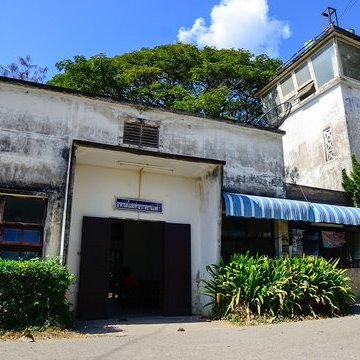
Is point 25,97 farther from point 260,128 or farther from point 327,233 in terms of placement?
point 327,233

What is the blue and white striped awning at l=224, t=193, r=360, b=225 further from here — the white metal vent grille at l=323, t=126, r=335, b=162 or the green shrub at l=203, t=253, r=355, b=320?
the white metal vent grille at l=323, t=126, r=335, b=162

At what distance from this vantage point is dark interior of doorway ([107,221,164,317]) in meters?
13.6

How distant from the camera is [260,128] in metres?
12.7

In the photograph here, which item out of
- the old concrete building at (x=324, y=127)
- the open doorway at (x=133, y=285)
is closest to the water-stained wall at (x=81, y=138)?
the open doorway at (x=133, y=285)

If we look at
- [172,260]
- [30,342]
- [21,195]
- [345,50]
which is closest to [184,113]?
[172,260]

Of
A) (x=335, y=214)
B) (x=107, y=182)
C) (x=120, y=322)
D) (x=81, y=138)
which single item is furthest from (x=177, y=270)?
(x=335, y=214)

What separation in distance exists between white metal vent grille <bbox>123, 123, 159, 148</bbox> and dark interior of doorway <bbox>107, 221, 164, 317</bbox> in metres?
3.60

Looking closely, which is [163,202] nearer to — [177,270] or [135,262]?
[177,270]

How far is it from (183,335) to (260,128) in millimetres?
7608

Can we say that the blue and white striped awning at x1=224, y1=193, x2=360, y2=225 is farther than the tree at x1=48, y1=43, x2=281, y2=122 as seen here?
No

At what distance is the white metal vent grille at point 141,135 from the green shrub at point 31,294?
4.61m

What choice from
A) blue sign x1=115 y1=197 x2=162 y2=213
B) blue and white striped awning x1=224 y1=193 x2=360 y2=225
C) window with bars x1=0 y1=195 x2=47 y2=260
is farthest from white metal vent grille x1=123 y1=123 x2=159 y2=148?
window with bars x1=0 y1=195 x2=47 y2=260

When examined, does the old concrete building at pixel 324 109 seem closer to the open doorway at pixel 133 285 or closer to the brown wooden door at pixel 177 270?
the brown wooden door at pixel 177 270

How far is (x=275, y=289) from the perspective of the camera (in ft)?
29.0
